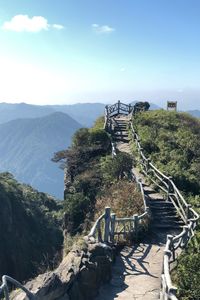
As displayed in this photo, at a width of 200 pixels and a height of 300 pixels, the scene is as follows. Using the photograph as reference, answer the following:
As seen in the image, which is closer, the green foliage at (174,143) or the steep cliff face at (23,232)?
the green foliage at (174,143)

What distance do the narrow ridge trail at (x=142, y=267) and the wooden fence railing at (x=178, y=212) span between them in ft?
2.48

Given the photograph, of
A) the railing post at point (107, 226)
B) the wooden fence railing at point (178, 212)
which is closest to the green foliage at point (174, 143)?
the wooden fence railing at point (178, 212)

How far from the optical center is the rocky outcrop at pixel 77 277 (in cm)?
1033

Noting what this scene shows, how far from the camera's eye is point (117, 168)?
2431 cm

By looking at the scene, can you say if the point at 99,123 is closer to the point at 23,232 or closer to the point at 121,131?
the point at 121,131

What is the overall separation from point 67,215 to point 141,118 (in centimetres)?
1850

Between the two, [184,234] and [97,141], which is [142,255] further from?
[97,141]

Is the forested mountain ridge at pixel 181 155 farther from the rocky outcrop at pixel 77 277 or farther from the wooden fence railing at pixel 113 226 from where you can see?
the wooden fence railing at pixel 113 226

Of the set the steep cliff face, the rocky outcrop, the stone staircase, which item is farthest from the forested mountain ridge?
the steep cliff face

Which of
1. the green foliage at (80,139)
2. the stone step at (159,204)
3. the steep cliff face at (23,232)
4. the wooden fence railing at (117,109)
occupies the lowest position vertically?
the steep cliff face at (23,232)

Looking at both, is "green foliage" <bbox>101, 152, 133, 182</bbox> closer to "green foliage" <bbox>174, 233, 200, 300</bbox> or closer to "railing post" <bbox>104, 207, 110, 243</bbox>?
"railing post" <bbox>104, 207, 110, 243</bbox>

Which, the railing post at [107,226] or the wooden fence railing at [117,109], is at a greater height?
the wooden fence railing at [117,109]

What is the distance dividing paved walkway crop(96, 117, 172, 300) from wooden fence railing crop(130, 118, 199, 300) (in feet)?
2.78

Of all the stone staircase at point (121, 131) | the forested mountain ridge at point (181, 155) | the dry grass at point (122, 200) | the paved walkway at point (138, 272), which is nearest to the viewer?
the forested mountain ridge at point (181, 155)
